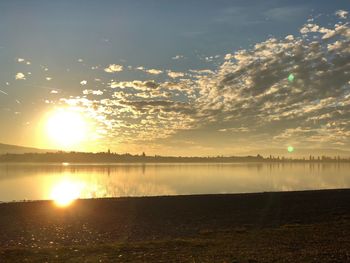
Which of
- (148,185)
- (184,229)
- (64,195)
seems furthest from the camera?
(148,185)

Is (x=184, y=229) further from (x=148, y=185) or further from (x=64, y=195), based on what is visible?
(x=148, y=185)

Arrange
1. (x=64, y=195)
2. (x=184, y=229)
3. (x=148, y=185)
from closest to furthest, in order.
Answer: (x=184, y=229), (x=64, y=195), (x=148, y=185)

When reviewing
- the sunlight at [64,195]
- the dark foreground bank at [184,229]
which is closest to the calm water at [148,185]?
the sunlight at [64,195]

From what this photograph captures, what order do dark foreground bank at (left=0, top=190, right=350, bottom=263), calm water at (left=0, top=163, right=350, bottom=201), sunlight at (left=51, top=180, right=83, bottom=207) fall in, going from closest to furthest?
1. dark foreground bank at (left=0, top=190, right=350, bottom=263)
2. sunlight at (left=51, top=180, right=83, bottom=207)
3. calm water at (left=0, top=163, right=350, bottom=201)

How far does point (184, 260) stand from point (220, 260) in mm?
1494

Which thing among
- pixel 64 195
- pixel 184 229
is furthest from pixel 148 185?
pixel 184 229

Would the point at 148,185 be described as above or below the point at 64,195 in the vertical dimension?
above

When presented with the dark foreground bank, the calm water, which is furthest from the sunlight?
the dark foreground bank

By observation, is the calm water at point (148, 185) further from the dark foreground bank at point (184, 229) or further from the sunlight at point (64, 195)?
the dark foreground bank at point (184, 229)

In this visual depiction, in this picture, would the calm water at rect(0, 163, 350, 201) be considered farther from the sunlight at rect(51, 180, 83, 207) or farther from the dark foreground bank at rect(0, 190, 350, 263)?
the dark foreground bank at rect(0, 190, 350, 263)

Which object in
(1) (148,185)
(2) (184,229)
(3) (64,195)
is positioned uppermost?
(1) (148,185)

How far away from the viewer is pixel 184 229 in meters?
27.6

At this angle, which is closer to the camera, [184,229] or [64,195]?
[184,229]

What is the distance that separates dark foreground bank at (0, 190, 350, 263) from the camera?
17391mm
